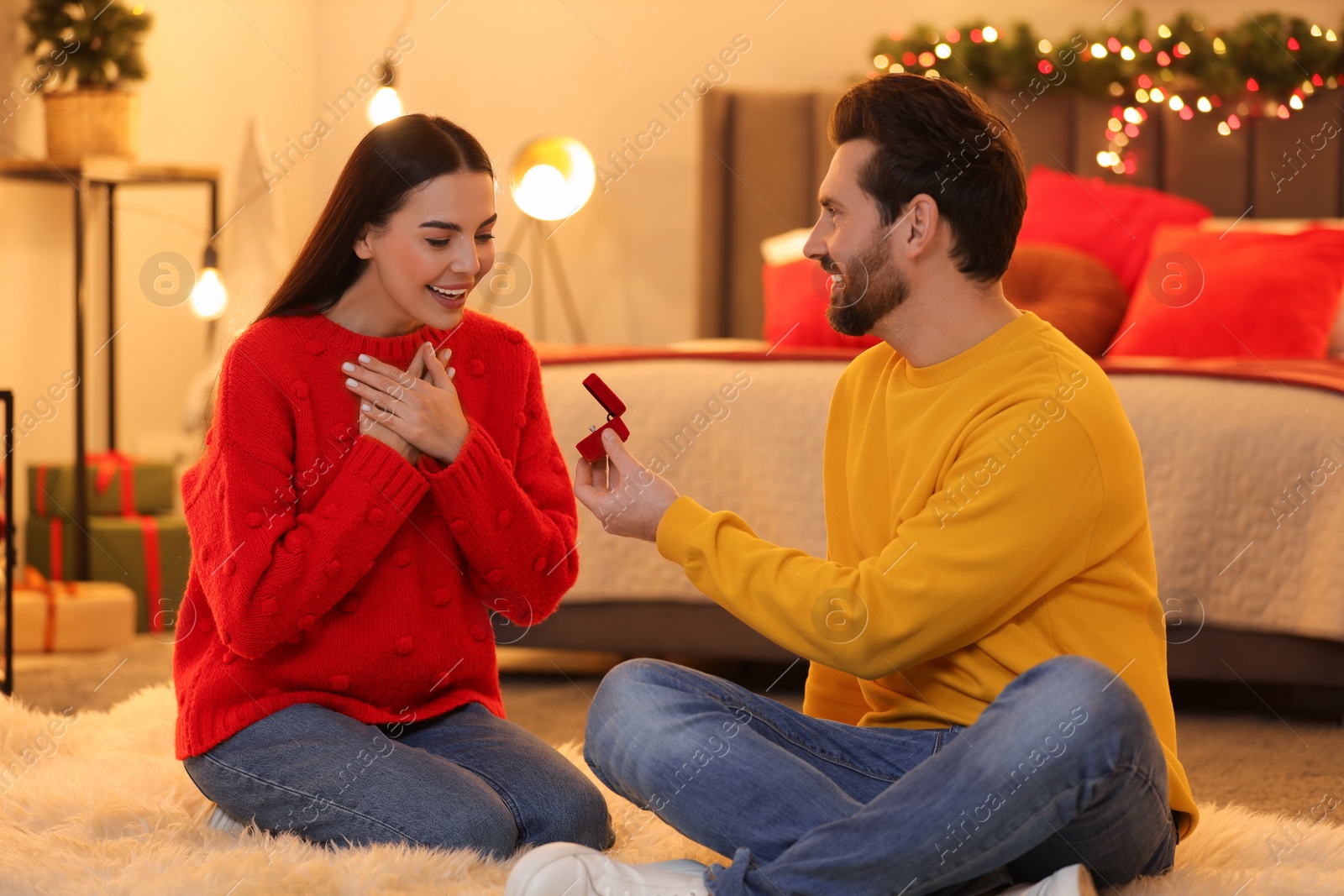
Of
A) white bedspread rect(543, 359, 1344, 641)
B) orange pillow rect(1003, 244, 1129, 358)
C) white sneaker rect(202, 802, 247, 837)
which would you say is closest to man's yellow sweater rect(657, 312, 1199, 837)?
white sneaker rect(202, 802, 247, 837)

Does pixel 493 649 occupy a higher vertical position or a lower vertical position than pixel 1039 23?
lower

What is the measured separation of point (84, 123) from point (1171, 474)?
2372mm

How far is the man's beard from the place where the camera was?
4.38 ft

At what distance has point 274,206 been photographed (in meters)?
3.25

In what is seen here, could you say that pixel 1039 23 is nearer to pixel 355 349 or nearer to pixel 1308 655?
pixel 1308 655

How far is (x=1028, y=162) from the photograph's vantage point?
11.8ft

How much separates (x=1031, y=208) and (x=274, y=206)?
6.15ft

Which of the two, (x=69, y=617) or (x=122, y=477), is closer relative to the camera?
(x=69, y=617)

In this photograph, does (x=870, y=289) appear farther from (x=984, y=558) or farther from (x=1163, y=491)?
(x=1163, y=491)

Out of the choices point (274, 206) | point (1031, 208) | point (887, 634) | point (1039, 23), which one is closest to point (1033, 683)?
point (887, 634)

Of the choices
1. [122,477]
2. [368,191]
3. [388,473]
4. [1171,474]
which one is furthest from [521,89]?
[388,473]

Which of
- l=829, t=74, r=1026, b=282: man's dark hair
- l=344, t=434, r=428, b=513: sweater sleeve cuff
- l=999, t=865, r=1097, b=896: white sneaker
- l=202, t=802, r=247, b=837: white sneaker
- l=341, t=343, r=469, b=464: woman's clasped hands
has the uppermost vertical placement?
l=829, t=74, r=1026, b=282: man's dark hair

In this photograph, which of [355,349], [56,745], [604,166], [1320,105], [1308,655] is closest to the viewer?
[355,349]

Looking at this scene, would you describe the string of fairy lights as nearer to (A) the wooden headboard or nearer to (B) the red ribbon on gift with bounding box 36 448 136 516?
(A) the wooden headboard
